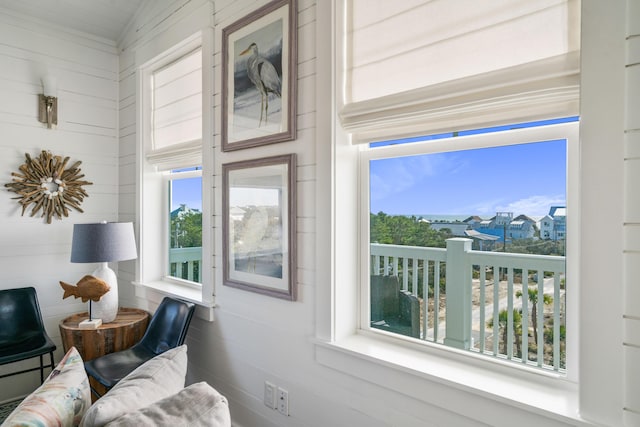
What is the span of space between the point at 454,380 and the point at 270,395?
1.04 metres

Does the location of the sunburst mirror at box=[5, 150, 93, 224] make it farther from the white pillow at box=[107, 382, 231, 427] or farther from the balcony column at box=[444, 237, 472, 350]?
the balcony column at box=[444, 237, 472, 350]

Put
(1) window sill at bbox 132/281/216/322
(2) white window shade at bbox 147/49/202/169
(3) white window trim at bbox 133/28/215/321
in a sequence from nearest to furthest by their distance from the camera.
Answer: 1. (1) window sill at bbox 132/281/216/322
2. (2) white window shade at bbox 147/49/202/169
3. (3) white window trim at bbox 133/28/215/321

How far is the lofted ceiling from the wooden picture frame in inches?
68.7

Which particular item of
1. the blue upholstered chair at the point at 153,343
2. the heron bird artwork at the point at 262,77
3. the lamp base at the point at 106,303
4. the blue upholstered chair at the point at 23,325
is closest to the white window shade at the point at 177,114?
the heron bird artwork at the point at 262,77

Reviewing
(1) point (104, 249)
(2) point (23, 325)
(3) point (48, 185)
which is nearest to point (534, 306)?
(1) point (104, 249)

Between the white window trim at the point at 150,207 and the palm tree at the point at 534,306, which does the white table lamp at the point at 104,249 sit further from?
the palm tree at the point at 534,306

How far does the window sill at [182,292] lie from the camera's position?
2381 mm

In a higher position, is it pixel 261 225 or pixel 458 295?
pixel 261 225

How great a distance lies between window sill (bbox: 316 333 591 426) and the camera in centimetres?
121

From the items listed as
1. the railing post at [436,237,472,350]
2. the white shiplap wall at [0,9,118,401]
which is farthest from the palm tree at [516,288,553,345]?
the white shiplap wall at [0,9,118,401]

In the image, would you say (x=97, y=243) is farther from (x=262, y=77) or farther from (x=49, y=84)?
(x=262, y=77)

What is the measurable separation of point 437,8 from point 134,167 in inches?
101

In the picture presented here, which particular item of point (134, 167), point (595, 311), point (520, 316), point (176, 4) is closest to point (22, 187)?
point (134, 167)

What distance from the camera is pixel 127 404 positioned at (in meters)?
1.04
